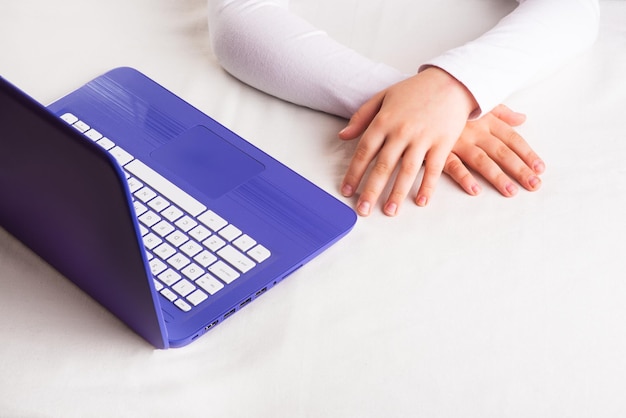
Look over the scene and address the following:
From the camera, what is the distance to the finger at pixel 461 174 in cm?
81

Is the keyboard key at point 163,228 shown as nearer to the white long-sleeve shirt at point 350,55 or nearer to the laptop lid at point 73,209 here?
the laptop lid at point 73,209

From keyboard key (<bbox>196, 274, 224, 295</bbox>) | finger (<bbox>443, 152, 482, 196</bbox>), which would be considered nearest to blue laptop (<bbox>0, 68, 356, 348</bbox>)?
keyboard key (<bbox>196, 274, 224, 295</bbox>)

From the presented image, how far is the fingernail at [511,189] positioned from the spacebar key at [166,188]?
0.90 ft

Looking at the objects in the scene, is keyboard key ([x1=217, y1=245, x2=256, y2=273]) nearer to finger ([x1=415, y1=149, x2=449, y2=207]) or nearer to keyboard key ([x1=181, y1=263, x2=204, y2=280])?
keyboard key ([x1=181, y1=263, x2=204, y2=280])

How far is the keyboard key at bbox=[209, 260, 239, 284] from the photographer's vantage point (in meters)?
0.70

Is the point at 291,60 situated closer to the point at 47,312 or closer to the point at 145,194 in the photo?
the point at 145,194

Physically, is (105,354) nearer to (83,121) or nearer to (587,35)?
(83,121)

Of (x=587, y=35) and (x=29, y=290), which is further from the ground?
(x=587, y=35)

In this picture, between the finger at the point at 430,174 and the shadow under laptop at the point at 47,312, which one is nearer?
the shadow under laptop at the point at 47,312

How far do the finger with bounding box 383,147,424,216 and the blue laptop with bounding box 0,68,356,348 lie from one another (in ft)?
0.14

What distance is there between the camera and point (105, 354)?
0.67 meters

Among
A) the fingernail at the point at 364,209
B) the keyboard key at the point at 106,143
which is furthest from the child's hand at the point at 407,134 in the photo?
the keyboard key at the point at 106,143

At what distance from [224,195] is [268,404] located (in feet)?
0.67

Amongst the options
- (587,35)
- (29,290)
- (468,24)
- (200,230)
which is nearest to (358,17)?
(468,24)
